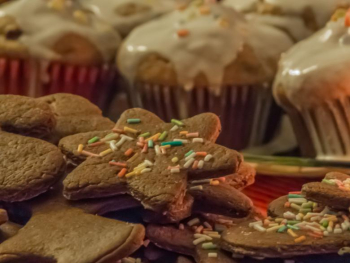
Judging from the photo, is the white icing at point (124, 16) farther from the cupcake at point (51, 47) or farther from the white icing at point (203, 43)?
the white icing at point (203, 43)

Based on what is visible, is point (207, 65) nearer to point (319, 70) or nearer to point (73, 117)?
point (319, 70)

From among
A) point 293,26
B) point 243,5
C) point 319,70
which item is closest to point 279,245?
point 319,70

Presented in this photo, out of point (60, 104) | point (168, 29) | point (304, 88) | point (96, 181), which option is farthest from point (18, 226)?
point (168, 29)

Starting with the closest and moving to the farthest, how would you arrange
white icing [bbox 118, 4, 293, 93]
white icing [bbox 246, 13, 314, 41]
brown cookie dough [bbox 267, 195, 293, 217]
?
brown cookie dough [bbox 267, 195, 293, 217], white icing [bbox 118, 4, 293, 93], white icing [bbox 246, 13, 314, 41]

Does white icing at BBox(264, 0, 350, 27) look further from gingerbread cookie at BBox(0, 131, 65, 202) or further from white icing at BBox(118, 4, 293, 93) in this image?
gingerbread cookie at BBox(0, 131, 65, 202)

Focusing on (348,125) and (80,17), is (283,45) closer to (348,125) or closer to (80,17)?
(348,125)

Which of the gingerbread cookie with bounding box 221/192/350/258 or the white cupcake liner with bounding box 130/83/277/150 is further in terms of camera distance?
the white cupcake liner with bounding box 130/83/277/150

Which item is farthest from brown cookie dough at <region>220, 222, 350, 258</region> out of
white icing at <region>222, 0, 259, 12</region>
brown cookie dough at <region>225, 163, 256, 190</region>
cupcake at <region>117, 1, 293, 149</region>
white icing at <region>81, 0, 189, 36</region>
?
white icing at <region>81, 0, 189, 36</region>
